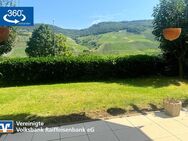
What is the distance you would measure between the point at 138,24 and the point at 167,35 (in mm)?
127397

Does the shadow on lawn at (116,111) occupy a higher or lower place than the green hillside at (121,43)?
lower

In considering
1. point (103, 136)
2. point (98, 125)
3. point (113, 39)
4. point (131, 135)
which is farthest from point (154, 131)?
point (113, 39)

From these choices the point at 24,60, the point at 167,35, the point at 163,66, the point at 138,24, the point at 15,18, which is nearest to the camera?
the point at 15,18

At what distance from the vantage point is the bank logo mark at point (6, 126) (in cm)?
638

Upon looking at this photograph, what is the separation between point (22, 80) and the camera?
13711mm

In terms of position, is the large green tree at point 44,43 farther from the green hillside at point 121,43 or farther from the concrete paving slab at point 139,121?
the green hillside at point 121,43

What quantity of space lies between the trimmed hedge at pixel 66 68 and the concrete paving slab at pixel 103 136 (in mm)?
8123

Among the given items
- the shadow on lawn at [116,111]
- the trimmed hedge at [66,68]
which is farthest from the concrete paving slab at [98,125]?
the trimmed hedge at [66,68]

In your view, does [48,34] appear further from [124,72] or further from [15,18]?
[15,18]

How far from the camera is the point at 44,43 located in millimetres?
43281

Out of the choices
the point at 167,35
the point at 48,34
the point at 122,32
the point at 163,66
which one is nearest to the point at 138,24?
the point at 122,32

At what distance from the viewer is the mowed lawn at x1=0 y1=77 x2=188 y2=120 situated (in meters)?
7.83

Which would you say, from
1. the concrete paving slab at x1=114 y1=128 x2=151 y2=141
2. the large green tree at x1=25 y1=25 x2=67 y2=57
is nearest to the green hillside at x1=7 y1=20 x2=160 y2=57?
the large green tree at x1=25 y1=25 x2=67 y2=57

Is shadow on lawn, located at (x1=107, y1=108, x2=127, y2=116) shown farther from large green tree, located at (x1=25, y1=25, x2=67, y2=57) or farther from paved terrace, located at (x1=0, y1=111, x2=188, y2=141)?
large green tree, located at (x1=25, y1=25, x2=67, y2=57)
